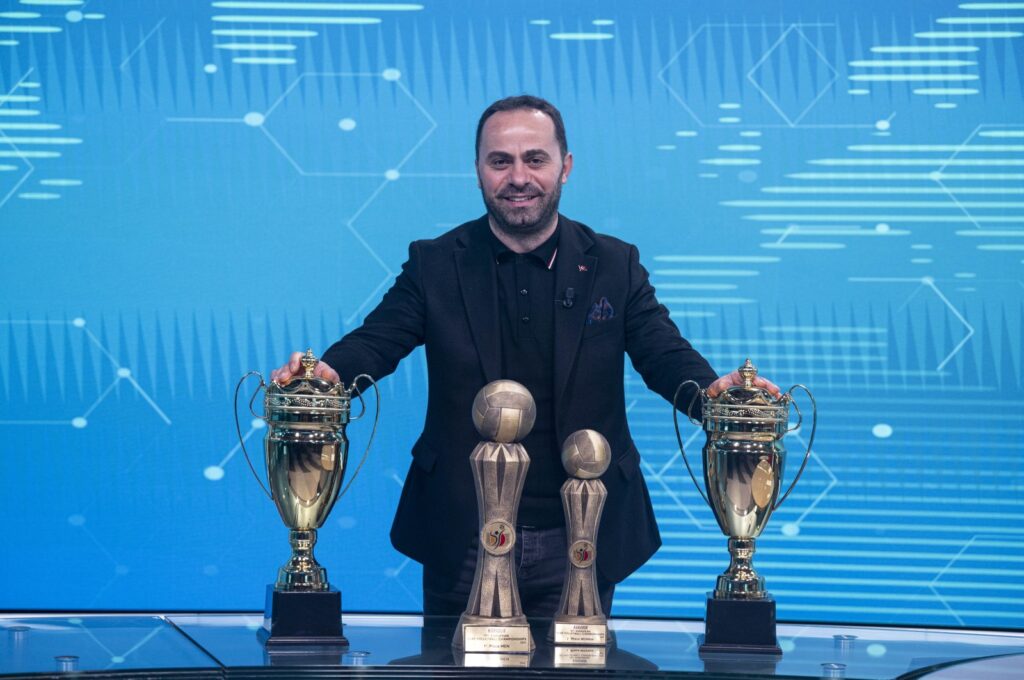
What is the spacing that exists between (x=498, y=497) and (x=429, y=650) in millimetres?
223

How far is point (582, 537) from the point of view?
184 centimetres

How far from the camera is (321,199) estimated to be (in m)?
3.80

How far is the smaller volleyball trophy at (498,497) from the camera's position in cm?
179

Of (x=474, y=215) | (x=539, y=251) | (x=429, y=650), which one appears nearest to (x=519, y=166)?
(x=539, y=251)

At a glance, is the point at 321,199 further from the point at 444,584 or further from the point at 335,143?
the point at 444,584

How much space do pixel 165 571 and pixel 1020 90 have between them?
2793 millimetres

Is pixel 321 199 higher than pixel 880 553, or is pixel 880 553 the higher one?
pixel 321 199

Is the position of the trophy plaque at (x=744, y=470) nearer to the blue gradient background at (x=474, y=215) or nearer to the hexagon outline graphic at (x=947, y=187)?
the blue gradient background at (x=474, y=215)

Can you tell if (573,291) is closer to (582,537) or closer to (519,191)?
(519,191)

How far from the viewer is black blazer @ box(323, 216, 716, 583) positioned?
2412 mm

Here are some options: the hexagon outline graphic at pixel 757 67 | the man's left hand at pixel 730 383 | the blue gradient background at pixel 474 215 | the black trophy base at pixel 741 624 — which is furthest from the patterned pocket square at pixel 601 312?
the hexagon outline graphic at pixel 757 67

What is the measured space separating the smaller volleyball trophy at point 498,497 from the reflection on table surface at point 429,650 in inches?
2.6

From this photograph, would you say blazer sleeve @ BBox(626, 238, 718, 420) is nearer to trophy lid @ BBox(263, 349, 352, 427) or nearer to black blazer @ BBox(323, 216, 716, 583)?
black blazer @ BBox(323, 216, 716, 583)

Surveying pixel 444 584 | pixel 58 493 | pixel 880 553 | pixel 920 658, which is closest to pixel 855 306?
pixel 880 553
